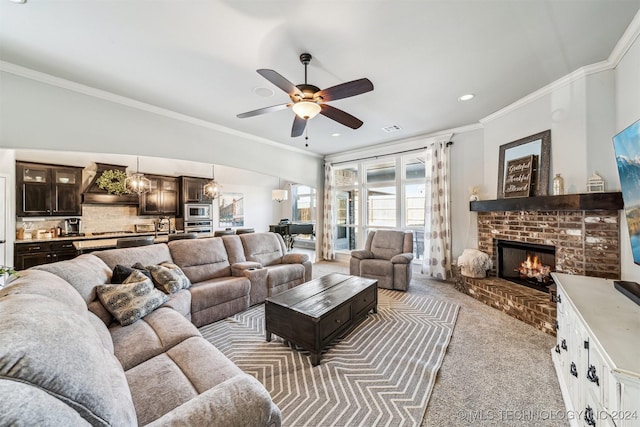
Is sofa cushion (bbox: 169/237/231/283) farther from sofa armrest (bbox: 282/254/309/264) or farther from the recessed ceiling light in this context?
the recessed ceiling light

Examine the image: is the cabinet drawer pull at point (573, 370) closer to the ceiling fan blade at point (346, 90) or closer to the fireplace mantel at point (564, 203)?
the fireplace mantel at point (564, 203)

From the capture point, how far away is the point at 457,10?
1802mm

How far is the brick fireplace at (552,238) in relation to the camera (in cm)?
246

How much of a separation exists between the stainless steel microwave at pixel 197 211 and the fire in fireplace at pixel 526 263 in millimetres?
7227

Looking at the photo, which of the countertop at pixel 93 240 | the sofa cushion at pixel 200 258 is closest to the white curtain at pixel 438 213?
the sofa cushion at pixel 200 258

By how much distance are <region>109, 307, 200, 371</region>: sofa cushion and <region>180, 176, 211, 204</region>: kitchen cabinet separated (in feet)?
18.6

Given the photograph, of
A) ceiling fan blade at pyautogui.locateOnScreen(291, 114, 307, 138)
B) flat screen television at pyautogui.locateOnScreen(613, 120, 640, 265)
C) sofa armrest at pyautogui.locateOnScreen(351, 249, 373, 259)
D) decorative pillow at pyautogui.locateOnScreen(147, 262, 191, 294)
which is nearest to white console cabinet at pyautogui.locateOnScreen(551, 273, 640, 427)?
flat screen television at pyautogui.locateOnScreen(613, 120, 640, 265)

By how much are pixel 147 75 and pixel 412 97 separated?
10.4ft

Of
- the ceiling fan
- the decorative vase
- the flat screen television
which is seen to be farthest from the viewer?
the decorative vase

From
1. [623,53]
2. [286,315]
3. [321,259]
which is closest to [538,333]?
[286,315]


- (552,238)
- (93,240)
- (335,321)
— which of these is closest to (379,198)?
(552,238)

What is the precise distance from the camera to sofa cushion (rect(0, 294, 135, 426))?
0.62 metres

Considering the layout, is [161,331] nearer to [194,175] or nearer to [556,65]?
[556,65]

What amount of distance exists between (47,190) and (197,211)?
9.80 feet
